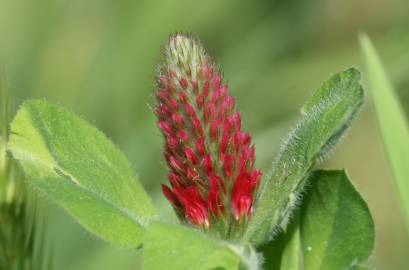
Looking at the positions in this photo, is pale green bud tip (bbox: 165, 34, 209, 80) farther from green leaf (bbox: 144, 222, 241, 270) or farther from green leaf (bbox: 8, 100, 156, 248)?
green leaf (bbox: 144, 222, 241, 270)

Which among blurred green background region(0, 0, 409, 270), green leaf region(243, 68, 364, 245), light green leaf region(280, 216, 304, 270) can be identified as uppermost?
blurred green background region(0, 0, 409, 270)

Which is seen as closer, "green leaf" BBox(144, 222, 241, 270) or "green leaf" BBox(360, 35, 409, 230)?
"green leaf" BBox(144, 222, 241, 270)

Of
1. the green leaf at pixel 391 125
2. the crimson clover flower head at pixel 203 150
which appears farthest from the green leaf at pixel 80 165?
the green leaf at pixel 391 125

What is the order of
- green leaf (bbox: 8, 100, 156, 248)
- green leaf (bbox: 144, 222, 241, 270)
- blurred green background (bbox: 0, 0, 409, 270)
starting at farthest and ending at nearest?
blurred green background (bbox: 0, 0, 409, 270) < green leaf (bbox: 8, 100, 156, 248) < green leaf (bbox: 144, 222, 241, 270)

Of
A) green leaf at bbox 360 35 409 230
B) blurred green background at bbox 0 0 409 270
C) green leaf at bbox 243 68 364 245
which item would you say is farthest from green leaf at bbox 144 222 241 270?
blurred green background at bbox 0 0 409 270

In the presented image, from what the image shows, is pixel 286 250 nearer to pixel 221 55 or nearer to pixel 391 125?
pixel 391 125
